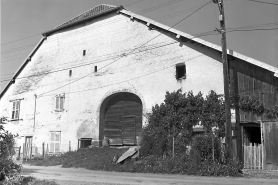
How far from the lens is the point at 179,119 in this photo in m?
18.1

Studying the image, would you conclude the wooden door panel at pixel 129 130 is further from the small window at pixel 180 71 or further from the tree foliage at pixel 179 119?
the small window at pixel 180 71

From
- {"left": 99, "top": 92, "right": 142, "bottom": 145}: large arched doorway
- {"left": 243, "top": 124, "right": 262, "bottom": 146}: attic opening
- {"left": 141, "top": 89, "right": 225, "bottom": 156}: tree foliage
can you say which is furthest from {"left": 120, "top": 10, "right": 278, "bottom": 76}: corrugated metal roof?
{"left": 99, "top": 92, "right": 142, "bottom": 145}: large arched doorway

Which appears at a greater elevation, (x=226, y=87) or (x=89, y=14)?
(x=89, y=14)

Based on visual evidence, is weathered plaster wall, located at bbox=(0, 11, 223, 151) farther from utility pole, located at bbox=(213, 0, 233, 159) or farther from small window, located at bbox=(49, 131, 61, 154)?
utility pole, located at bbox=(213, 0, 233, 159)

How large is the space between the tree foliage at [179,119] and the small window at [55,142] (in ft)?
28.3

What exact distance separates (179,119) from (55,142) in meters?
11.3

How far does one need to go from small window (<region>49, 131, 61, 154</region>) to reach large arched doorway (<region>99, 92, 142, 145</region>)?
12.9ft

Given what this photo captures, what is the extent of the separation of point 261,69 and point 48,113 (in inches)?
669

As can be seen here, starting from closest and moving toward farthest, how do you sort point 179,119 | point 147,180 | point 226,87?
1. point 147,180
2. point 226,87
3. point 179,119

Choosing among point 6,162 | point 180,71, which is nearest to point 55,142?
point 180,71

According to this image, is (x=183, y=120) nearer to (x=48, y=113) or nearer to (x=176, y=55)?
(x=176, y=55)

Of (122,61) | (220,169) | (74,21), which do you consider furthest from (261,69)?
(74,21)

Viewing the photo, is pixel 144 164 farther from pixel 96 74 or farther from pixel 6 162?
pixel 96 74

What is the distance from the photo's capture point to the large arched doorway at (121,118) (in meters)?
21.7
